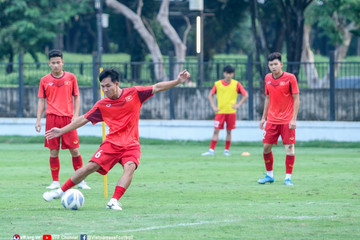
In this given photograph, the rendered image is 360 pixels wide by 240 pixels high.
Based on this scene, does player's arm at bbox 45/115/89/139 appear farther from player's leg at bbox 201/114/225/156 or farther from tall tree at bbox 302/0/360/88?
tall tree at bbox 302/0/360/88

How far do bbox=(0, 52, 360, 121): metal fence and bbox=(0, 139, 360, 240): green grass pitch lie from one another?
15.5ft

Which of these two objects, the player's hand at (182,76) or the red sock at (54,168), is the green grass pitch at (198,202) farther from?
the player's hand at (182,76)

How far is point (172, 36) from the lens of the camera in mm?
32812

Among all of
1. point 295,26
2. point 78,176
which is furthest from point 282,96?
point 295,26

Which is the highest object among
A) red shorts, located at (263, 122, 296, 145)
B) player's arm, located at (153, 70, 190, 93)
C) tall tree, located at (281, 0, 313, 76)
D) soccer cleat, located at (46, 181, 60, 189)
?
tall tree, located at (281, 0, 313, 76)

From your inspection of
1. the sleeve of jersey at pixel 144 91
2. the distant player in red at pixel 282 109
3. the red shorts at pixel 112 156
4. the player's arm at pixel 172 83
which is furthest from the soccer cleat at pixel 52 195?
the distant player in red at pixel 282 109

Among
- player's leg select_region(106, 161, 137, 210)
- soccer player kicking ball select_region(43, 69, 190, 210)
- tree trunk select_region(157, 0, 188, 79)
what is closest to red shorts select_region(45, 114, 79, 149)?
soccer player kicking ball select_region(43, 69, 190, 210)

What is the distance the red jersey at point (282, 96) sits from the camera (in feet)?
42.0

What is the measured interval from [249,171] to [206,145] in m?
7.51

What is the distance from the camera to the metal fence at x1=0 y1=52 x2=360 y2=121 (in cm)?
2280

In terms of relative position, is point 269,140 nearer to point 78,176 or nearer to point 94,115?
point 94,115

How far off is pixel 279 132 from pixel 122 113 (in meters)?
3.97

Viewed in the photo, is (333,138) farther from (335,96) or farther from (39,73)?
(39,73)

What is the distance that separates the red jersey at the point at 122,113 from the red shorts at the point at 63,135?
2531 mm
